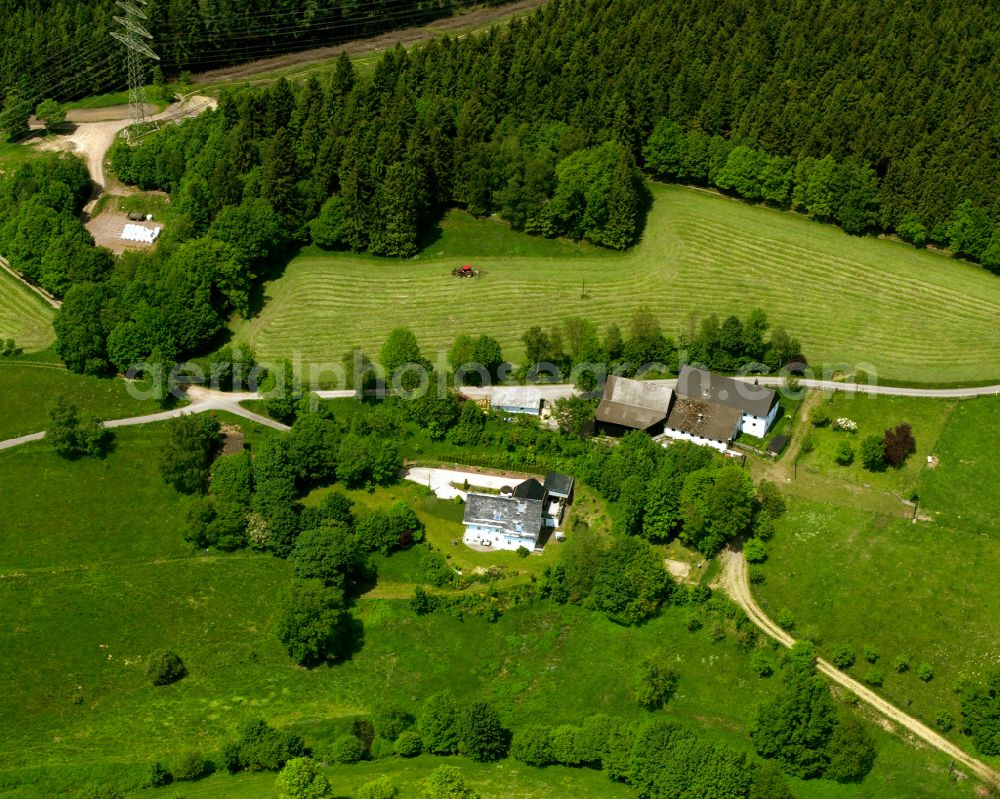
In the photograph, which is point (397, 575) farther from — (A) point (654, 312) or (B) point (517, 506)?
(A) point (654, 312)

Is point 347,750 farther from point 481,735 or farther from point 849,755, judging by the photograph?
point 849,755

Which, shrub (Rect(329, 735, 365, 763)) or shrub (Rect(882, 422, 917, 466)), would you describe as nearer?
shrub (Rect(329, 735, 365, 763))

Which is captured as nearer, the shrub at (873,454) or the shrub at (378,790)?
the shrub at (378,790)

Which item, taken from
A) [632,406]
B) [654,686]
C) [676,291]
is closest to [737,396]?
[632,406]

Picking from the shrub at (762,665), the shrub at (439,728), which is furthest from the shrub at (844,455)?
the shrub at (439,728)

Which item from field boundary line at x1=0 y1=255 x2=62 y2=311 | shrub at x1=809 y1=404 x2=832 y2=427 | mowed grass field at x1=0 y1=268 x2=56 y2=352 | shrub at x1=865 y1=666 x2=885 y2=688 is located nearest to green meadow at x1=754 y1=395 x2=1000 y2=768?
shrub at x1=865 y1=666 x2=885 y2=688

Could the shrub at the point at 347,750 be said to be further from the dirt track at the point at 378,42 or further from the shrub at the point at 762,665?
the dirt track at the point at 378,42

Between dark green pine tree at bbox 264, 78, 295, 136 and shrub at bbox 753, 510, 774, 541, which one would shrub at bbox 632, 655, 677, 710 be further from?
dark green pine tree at bbox 264, 78, 295, 136
